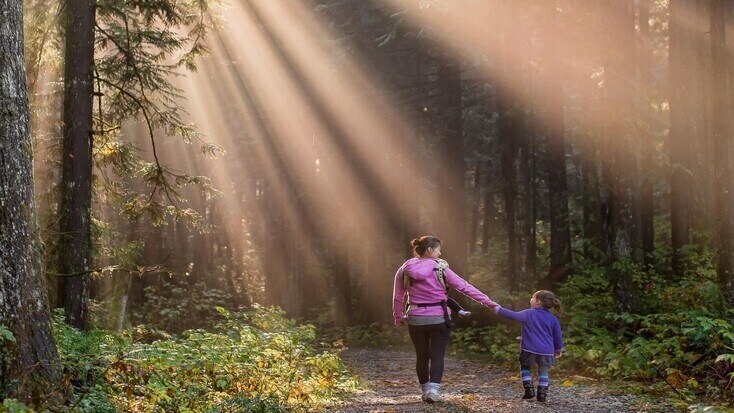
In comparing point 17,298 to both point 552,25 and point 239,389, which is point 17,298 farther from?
point 552,25

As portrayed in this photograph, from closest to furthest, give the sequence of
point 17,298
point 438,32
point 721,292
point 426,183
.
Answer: point 17,298 → point 721,292 → point 438,32 → point 426,183

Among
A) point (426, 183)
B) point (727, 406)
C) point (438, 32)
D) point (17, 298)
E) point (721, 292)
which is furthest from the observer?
point (426, 183)

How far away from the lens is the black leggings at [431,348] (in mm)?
8891

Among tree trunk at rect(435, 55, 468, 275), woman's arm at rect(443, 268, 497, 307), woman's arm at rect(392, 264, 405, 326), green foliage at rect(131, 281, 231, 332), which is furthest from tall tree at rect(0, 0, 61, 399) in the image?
green foliage at rect(131, 281, 231, 332)

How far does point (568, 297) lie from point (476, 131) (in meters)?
17.3

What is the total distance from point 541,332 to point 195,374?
14.1 ft

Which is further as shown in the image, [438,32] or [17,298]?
[438,32]

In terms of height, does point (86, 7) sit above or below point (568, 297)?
above

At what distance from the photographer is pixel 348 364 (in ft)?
56.0

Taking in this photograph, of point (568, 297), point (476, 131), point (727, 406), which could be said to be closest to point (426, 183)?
point (476, 131)

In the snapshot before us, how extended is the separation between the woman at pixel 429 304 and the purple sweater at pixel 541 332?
2.34 feet

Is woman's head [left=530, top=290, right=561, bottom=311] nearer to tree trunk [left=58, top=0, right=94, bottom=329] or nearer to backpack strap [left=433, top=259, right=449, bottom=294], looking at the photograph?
backpack strap [left=433, top=259, right=449, bottom=294]

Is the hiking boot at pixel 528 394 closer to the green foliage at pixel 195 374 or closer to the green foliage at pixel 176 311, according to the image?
the green foliage at pixel 195 374

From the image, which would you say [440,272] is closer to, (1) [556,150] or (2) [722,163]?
(2) [722,163]
